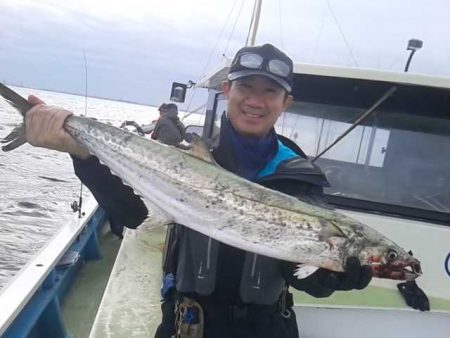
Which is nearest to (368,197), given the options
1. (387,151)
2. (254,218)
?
(387,151)

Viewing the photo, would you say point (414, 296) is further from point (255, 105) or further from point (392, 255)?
point (255, 105)

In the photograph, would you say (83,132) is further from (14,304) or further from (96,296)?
(96,296)

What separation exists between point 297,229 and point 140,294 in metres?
2.01

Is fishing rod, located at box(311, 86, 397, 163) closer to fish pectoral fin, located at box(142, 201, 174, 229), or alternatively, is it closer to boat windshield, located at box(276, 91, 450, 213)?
boat windshield, located at box(276, 91, 450, 213)

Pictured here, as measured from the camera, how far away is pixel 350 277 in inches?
80.4

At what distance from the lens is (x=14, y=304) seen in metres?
3.39

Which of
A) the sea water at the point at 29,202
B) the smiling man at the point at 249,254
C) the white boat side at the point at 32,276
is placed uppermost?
the smiling man at the point at 249,254

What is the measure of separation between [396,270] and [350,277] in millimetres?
246

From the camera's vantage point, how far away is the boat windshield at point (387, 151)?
3.54 meters

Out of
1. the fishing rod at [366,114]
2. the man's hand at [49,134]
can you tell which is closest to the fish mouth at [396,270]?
the man's hand at [49,134]

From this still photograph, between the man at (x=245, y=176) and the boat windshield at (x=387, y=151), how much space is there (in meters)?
1.33

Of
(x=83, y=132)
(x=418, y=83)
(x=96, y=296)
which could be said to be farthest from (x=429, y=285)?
(x=96, y=296)

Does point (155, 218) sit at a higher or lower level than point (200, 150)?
lower

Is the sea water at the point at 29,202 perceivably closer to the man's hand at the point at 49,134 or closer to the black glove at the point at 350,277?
the man's hand at the point at 49,134
